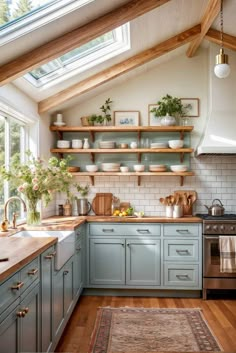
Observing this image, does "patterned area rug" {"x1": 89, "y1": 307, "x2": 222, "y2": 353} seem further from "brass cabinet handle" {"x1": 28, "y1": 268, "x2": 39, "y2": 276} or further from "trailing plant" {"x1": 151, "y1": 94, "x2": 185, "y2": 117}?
"trailing plant" {"x1": 151, "y1": 94, "x2": 185, "y2": 117}

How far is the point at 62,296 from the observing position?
312 cm

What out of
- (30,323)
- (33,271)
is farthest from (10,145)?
(30,323)

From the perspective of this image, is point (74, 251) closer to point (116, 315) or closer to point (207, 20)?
point (116, 315)

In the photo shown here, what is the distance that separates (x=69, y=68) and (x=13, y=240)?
216 centimetres

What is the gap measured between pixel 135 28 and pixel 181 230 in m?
2.39

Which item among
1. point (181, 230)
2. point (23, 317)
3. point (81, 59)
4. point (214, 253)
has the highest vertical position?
point (81, 59)

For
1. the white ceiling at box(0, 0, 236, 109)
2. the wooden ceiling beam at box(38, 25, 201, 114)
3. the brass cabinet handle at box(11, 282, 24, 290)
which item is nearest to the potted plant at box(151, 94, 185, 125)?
the white ceiling at box(0, 0, 236, 109)

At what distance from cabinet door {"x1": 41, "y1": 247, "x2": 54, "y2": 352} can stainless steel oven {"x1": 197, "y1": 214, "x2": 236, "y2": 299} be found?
2.22 m

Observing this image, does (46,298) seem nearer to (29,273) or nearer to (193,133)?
(29,273)

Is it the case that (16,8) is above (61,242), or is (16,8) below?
above

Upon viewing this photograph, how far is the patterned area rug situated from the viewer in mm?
3061

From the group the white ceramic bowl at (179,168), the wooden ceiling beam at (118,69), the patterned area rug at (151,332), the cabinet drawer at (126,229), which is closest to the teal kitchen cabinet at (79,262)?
the cabinet drawer at (126,229)

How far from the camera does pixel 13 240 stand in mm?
2738

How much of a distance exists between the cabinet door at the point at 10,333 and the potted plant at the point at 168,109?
348cm
